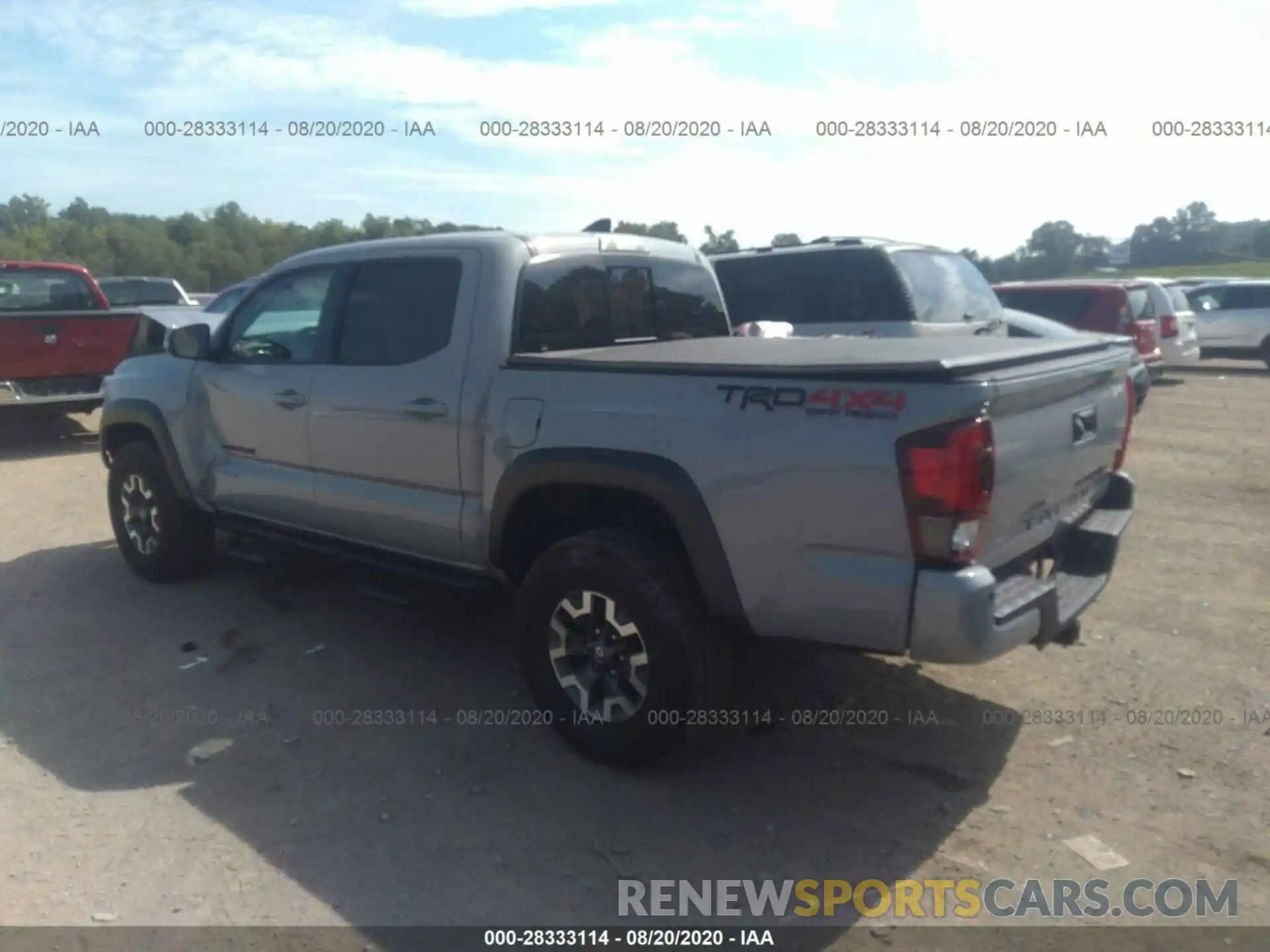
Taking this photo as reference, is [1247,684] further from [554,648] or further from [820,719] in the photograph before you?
[554,648]

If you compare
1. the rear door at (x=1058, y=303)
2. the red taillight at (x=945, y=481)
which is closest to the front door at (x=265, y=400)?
the red taillight at (x=945, y=481)

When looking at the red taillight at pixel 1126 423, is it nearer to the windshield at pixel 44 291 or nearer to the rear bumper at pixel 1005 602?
the rear bumper at pixel 1005 602

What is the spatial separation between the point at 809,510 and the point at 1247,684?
2.64 meters

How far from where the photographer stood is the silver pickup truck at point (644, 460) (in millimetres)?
3227

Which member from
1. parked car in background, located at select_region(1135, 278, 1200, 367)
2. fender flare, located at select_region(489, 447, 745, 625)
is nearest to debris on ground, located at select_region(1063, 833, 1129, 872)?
fender flare, located at select_region(489, 447, 745, 625)

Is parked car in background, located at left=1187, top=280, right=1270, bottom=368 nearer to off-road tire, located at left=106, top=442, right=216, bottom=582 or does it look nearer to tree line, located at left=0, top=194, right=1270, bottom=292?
tree line, located at left=0, top=194, right=1270, bottom=292

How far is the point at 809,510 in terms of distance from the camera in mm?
3330

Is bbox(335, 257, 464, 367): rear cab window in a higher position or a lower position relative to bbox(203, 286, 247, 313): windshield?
lower

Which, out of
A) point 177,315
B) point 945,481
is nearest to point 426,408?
point 945,481

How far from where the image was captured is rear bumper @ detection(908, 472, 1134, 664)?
3.18 meters

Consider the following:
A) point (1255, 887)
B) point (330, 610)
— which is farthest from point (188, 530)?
point (1255, 887)

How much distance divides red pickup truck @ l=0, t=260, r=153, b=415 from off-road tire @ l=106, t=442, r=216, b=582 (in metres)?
5.03

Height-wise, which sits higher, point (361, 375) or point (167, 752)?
point (361, 375)
